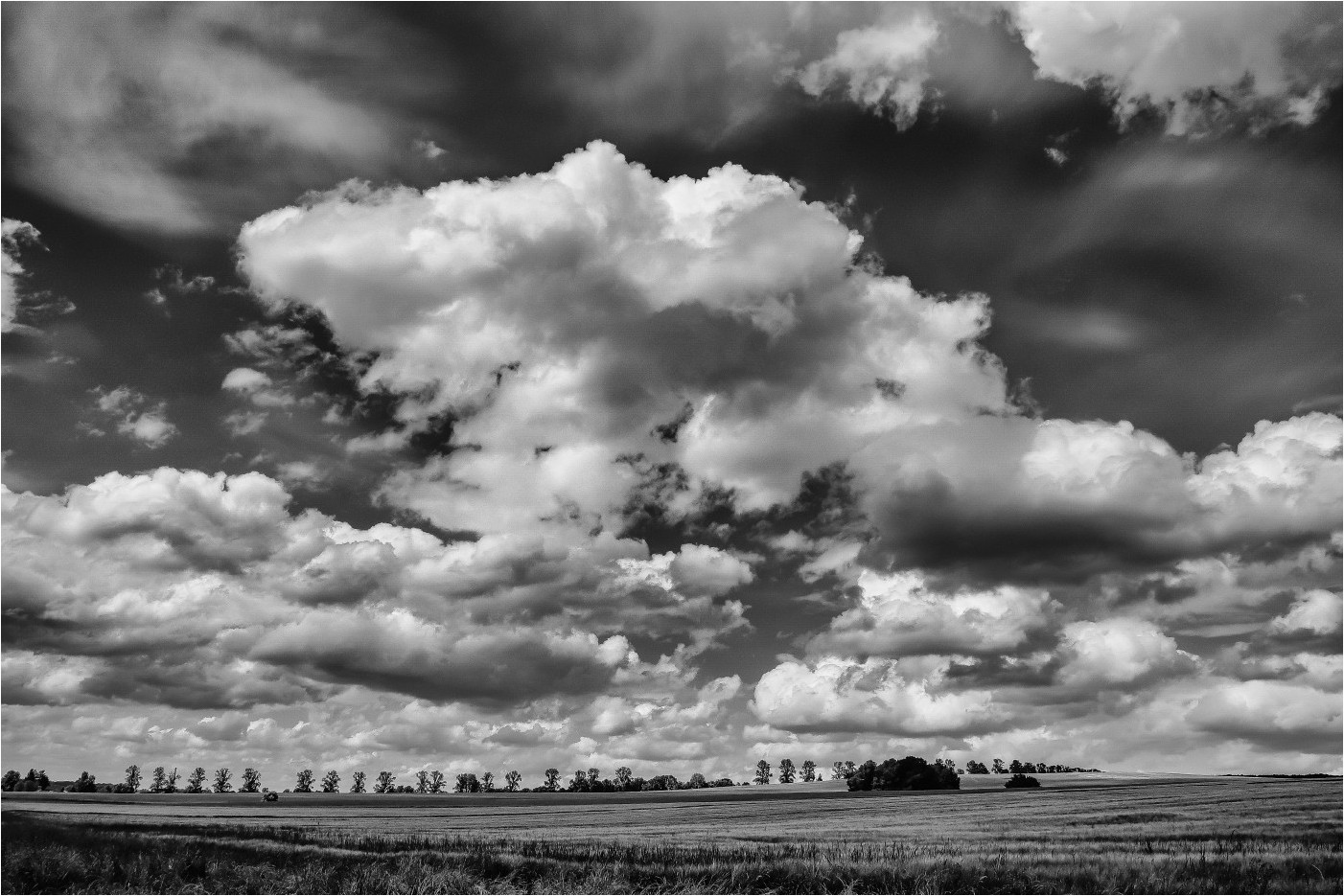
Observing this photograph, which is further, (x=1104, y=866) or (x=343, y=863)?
(x=343, y=863)

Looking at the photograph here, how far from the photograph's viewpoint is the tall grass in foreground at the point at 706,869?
77.0ft

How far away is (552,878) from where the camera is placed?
92.3 ft

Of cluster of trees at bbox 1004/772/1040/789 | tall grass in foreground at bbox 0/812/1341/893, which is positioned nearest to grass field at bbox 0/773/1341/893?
tall grass in foreground at bbox 0/812/1341/893

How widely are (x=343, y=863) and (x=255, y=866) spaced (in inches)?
120

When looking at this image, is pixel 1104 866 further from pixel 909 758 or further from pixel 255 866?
pixel 909 758

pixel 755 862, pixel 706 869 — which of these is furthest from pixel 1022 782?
pixel 706 869

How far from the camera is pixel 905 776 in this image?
180 m

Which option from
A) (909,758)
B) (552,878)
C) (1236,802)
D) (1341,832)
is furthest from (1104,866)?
(909,758)

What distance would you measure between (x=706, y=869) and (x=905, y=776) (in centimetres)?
16925

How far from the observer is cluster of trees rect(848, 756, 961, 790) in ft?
579

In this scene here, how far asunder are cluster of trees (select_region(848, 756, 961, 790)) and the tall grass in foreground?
511 feet

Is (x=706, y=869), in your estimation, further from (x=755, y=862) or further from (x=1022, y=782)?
(x=1022, y=782)

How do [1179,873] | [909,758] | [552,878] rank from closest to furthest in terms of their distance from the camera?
[1179,873] → [552,878] → [909,758]

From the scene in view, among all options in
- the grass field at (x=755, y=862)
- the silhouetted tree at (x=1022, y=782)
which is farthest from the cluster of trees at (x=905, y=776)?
the grass field at (x=755, y=862)
